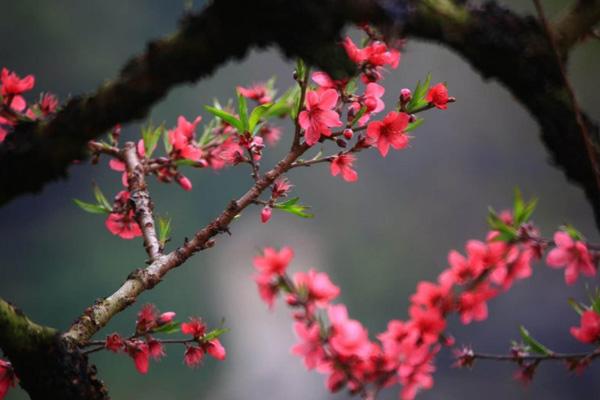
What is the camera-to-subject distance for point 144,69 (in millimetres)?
505

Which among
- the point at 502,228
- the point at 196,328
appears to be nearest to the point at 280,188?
the point at 196,328

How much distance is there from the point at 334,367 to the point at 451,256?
0.20 metres

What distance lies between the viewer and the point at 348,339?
595mm

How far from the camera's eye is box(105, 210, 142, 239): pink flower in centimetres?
101

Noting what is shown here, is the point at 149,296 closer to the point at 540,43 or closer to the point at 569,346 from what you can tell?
the point at 569,346

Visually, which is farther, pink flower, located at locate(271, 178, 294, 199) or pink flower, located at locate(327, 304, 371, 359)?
pink flower, located at locate(271, 178, 294, 199)

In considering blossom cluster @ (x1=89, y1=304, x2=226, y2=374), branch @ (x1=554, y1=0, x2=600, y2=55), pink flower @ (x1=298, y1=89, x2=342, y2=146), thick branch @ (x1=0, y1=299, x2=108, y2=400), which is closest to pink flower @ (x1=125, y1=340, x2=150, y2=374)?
blossom cluster @ (x1=89, y1=304, x2=226, y2=374)

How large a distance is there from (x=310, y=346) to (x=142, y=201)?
50 centimetres

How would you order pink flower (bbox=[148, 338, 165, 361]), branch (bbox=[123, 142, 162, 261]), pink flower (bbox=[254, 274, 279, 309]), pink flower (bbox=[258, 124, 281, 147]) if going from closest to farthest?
pink flower (bbox=[254, 274, 279, 309])
pink flower (bbox=[148, 338, 165, 361])
branch (bbox=[123, 142, 162, 261])
pink flower (bbox=[258, 124, 281, 147])

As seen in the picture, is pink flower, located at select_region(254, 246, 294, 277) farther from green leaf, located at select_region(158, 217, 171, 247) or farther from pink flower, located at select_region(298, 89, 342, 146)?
green leaf, located at select_region(158, 217, 171, 247)

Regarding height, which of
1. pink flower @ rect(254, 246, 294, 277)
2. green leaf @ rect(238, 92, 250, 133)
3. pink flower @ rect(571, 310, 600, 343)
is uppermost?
green leaf @ rect(238, 92, 250, 133)

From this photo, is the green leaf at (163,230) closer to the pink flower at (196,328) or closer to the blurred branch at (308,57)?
the pink flower at (196,328)

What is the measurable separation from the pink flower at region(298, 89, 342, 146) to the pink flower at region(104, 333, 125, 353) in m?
0.39

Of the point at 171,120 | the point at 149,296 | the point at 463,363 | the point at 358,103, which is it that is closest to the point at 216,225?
the point at 358,103
